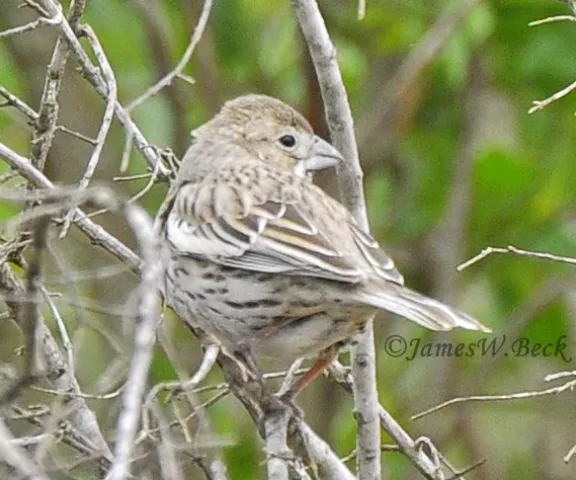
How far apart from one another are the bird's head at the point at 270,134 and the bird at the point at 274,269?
22 centimetres

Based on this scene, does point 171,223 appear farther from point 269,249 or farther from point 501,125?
point 501,125

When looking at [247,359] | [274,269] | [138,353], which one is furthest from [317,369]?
[138,353]

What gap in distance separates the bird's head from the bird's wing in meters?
0.35

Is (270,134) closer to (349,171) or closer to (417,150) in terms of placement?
(349,171)

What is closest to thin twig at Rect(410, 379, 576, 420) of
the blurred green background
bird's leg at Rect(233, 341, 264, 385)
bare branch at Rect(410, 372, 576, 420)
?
bare branch at Rect(410, 372, 576, 420)

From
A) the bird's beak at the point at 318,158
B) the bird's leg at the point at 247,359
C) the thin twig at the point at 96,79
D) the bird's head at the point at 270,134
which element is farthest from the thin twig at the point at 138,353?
the bird's head at the point at 270,134

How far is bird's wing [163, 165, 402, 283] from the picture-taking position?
4143 mm

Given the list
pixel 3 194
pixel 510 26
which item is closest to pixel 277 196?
pixel 3 194

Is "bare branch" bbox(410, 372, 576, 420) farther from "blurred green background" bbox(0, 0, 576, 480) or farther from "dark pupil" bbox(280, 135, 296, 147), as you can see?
"blurred green background" bbox(0, 0, 576, 480)

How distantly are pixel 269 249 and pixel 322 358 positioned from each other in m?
0.40

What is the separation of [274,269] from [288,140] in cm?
114

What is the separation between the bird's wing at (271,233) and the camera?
414 cm

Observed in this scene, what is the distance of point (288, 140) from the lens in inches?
205

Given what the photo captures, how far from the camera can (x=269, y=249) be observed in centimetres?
423
